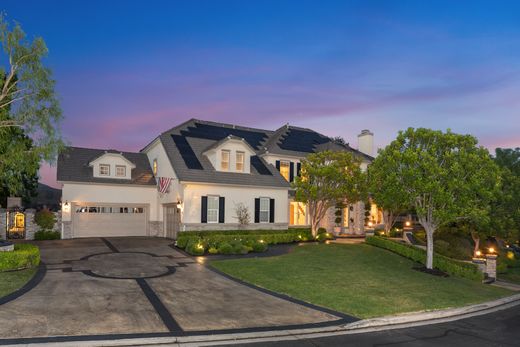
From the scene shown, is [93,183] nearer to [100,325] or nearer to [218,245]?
[218,245]

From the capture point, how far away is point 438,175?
19.8 m

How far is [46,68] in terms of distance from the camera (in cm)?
1762

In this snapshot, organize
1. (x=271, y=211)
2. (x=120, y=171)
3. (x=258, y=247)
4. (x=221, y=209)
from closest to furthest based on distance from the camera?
(x=258, y=247) → (x=221, y=209) → (x=271, y=211) → (x=120, y=171)

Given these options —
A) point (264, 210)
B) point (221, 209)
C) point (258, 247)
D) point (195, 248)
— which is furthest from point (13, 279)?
point (264, 210)

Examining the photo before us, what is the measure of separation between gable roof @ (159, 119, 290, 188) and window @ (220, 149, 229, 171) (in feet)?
1.61

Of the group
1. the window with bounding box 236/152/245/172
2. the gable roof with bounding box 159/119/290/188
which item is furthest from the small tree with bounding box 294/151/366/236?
the window with bounding box 236/152/245/172

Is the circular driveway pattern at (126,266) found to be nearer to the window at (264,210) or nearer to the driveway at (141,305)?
the driveway at (141,305)

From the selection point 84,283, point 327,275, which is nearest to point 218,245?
point 327,275

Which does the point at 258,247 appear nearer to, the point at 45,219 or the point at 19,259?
Result: the point at 19,259

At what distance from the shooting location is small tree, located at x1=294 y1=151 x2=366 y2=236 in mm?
27766

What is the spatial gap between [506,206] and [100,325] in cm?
2487

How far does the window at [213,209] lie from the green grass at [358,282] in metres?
7.43

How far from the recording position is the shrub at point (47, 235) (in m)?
26.8

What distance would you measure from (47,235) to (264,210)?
52.0ft
